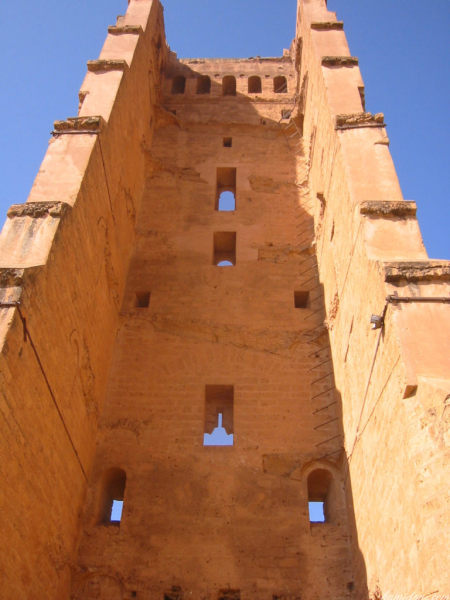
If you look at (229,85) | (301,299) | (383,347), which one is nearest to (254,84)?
(229,85)

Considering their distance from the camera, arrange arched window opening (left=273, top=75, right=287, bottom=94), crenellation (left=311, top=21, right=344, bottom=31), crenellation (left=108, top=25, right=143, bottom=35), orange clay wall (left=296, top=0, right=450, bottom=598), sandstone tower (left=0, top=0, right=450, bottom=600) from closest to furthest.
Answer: orange clay wall (left=296, top=0, right=450, bottom=598) → sandstone tower (left=0, top=0, right=450, bottom=600) → crenellation (left=108, top=25, right=143, bottom=35) → crenellation (left=311, top=21, right=344, bottom=31) → arched window opening (left=273, top=75, right=287, bottom=94)

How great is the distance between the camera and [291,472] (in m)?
9.18

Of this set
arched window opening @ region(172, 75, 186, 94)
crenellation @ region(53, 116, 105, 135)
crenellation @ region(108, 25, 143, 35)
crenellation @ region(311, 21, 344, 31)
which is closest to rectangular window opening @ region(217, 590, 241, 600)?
crenellation @ region(53, 116, 105, 135)

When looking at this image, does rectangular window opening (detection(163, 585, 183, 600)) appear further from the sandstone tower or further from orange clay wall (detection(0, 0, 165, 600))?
orange clay wall (detection(0, 0, 165, 600))

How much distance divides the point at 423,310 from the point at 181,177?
8.51 m

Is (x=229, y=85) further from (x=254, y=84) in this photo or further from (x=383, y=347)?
(x=383, y=347)

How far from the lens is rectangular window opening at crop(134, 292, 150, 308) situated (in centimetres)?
1182

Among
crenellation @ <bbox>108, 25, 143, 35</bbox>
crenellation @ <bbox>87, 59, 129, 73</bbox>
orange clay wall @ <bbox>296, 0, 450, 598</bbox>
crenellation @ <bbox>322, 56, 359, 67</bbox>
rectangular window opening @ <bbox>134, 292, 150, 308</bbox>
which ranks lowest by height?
orange clay wall @ <bbox>296, 0, 450, 598</bbox>

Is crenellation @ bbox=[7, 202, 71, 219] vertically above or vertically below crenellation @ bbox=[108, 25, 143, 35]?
below

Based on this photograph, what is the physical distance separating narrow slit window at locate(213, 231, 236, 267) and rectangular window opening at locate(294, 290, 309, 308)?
1.70 m

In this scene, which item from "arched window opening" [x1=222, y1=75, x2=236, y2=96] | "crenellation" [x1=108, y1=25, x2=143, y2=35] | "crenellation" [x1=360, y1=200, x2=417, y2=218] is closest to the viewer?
"crenellation" [x1=360, y1=200, x2=417, y2=218]

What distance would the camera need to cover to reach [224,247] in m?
13.3

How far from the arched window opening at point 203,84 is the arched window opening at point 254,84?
3.57 feet

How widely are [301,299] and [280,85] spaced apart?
26.0 feet
